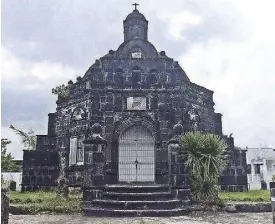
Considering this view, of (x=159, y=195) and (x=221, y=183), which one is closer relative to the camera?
(x=159, y=195)

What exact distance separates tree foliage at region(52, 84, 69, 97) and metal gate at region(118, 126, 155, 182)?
561 cm

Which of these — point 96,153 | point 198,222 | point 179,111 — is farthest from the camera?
point 179,111

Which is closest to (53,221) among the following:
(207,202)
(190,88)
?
(207,202)

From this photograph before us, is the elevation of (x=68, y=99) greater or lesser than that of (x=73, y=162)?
greater

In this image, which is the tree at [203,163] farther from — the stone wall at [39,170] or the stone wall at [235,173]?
the stone wall at [39,170]

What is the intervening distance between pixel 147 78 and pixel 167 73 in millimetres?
1003

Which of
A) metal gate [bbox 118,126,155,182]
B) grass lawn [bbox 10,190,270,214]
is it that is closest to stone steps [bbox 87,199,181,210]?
grass lawn [bbox 10,190,270,214]

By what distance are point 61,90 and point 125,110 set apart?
590 centimetres

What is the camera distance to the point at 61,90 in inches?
827

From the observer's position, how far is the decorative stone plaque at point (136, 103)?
16797 mm

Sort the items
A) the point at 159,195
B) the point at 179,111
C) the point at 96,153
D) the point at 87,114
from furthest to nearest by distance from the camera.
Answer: the point at 87,114 → the point at 179,111 → the point at 96,153 → the point at 159,195

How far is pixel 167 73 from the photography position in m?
17.2

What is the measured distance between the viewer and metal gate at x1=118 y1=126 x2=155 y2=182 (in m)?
16.4

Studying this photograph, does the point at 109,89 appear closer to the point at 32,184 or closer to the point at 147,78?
the point at 147,78
